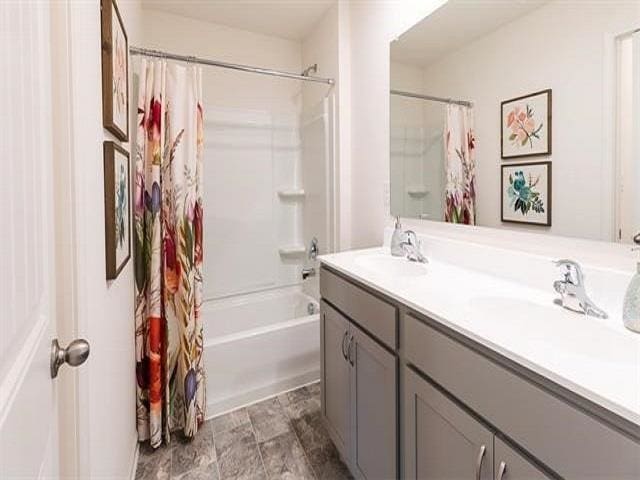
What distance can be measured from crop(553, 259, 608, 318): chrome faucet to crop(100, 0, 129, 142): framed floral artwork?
1441mm

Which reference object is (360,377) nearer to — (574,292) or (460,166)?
(574,292)

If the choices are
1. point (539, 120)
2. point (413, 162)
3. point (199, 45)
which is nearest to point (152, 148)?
point (199, 45)

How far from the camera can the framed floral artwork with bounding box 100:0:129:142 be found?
1.08 metres

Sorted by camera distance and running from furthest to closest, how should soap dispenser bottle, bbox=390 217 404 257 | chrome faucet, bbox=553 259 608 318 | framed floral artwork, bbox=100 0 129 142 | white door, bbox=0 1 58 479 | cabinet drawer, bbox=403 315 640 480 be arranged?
soap dispenser bottle, bbox=390 217 404 257, framed floral artwork, bbox=100 0 129 142, chrome faucet, bbox=553 259 608 318, cabinet drawer, bbox=403 315 640 480, white door, bbox=0 1 58 479

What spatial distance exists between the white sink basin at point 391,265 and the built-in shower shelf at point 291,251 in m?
1.16

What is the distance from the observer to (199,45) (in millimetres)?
2422

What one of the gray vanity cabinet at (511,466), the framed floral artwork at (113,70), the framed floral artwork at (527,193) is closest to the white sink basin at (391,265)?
the framed floral artwork at (527,193)

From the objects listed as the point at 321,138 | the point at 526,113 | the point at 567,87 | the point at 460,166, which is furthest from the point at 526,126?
the point at 321,138

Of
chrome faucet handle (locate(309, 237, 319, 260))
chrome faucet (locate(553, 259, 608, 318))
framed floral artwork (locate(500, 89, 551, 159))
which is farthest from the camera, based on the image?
chrome faucet handle (locate(309, 237, 319, 260))

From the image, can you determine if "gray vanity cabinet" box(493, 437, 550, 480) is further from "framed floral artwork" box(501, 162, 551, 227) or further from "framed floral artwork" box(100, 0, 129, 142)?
"framed floral artwork" box(100, 0, 129, 142)

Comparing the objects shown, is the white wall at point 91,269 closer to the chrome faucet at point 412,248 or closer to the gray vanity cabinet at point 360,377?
the gray vanity cabinet at point 360,377

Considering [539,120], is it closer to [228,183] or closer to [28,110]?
[28,110]

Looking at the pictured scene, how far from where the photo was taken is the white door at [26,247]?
1.43ft

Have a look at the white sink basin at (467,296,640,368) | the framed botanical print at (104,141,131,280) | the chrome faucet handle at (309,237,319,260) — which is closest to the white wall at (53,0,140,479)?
the framed botanical print at (104,141,131,280)
